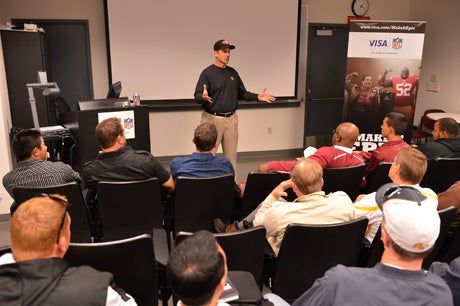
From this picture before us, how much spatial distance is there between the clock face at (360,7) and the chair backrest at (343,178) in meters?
4.46

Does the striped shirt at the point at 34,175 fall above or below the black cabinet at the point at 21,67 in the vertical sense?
below

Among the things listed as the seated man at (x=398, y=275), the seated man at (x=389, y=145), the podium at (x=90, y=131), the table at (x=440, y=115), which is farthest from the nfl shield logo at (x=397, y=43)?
the seated man at (x=398, y=275)

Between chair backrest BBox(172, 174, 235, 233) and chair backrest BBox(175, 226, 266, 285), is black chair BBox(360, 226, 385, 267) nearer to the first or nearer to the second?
chair backrest BBox(175, 226, 266, 285)

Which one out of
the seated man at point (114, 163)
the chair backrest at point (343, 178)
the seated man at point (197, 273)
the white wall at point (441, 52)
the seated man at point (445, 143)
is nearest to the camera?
the seated man at point (197, 273)

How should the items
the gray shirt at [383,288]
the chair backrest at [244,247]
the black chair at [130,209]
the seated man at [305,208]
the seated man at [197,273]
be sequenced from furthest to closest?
the black chair at [130,209]
the seated man at [305,208]
the chair backrest at [244,247]
the gray shirt at [383,288]
the seated man at [197,273]

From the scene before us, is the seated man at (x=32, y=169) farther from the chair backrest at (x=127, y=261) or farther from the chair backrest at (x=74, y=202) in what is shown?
the chair backrest at (x=127, y=261)

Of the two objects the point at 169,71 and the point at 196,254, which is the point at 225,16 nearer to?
the point at 169,71

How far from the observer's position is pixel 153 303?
2016mm

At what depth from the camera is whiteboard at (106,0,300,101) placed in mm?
5660

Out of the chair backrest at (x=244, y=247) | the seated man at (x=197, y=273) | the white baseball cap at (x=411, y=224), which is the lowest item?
the chair backrest at (x=244, y=247)

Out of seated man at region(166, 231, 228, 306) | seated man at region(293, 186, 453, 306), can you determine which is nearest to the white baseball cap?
seated man at region(293, 186, 453, 306)

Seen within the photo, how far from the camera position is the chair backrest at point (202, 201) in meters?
Result: 2.79

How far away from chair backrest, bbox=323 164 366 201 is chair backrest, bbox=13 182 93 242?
1731mm

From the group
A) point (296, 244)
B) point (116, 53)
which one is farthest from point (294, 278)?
point (116, 53)
